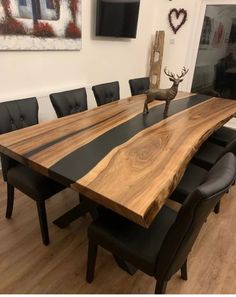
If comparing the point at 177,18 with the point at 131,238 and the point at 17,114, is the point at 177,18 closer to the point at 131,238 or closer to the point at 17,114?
the point at 17,114

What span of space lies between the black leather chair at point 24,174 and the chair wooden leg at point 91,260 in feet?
1.43

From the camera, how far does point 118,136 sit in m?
1.61

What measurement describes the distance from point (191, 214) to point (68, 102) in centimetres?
167

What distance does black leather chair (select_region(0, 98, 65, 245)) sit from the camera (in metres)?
1.61

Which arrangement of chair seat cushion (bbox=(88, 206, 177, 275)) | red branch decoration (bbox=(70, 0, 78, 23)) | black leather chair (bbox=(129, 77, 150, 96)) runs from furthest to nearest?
1. black leather chair (bbox=(129, 77, 150, 96))
2. red branch decoration (bbox=(70, 0, 78, 23))
3. chair seat cushion (bbox=(88, 206, 177, 275))

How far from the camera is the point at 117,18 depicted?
3.38 metres

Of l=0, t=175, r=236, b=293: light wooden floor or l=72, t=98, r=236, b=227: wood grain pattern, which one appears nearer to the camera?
l=72, t=98, r=236, b=227: wood grain pattern

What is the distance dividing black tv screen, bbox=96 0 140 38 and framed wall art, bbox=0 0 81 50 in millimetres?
372

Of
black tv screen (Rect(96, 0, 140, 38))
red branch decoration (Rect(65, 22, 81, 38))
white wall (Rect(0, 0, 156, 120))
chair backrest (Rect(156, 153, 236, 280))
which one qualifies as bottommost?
chair backrest (Rect(156, 153, 236, 280))

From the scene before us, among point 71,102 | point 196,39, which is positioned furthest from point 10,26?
point 196,39

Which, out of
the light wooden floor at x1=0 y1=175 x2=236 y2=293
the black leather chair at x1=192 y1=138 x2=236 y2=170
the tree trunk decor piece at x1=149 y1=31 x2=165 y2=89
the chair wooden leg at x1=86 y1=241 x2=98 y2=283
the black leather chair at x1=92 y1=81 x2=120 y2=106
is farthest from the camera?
the tree trunk decor piece at x1=149 y1=31 x2=165 y2=89

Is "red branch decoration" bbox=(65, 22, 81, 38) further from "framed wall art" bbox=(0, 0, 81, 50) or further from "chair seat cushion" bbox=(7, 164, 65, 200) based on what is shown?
"chair seat cushion" bbox=(7, 164, 65, 200)

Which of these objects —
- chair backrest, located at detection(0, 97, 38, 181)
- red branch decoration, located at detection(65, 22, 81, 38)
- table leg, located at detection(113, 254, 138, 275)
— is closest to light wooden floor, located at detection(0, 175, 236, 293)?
table leg, located at detection(113, 254, 138, 275)

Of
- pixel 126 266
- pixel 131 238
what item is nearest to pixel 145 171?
pixel 131 238
